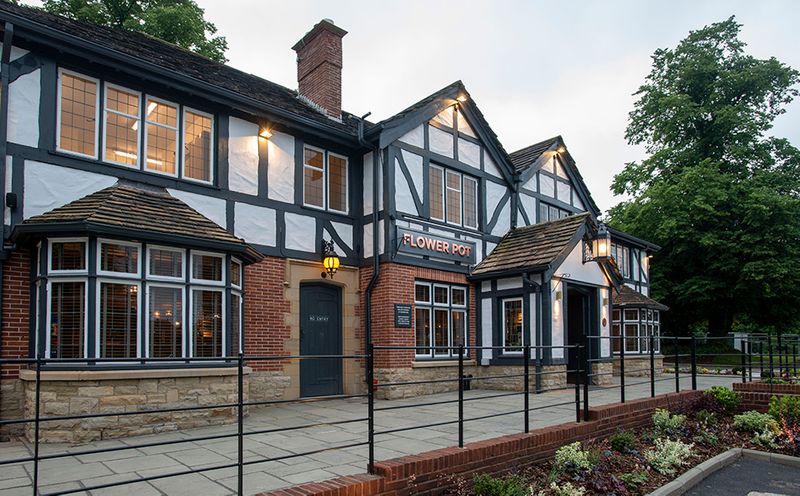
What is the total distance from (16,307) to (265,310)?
4.22 meters

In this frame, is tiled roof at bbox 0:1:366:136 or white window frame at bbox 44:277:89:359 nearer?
white window frame at bbox 44:277:89:359

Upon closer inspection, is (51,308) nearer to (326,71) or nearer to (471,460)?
(471,460)

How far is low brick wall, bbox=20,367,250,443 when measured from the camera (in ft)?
24.7

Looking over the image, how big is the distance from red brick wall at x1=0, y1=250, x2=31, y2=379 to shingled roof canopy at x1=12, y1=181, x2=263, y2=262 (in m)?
0.47

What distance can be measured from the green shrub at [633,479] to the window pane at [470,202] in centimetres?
887

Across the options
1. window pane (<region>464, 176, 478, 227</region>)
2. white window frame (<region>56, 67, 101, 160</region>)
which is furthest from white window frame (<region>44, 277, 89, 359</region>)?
window pane (<region>464, 176, 478, 227</region>)

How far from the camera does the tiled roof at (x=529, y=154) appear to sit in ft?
55.1

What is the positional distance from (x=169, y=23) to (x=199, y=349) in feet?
48.3

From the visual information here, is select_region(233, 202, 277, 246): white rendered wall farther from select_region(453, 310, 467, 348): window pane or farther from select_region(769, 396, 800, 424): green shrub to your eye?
select_region(769, 396, 800, 424): green shrub

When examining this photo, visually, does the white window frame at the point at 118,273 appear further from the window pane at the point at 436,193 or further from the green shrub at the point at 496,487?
the window pane at the point at 436,193

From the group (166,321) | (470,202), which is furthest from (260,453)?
(470,202)

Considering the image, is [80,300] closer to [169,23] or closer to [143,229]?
[143,229]

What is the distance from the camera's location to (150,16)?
18828 millimetres

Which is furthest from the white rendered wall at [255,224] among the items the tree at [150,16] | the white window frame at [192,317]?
the tree at [150,16]
